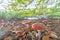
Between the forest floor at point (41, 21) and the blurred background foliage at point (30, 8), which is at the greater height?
the blurred background foliage at point (30, 8)

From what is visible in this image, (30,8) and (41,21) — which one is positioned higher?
(30,8)

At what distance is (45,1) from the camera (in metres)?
1.28

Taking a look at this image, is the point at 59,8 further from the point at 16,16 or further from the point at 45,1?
the point at 16,16

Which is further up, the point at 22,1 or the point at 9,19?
the point at 22,1

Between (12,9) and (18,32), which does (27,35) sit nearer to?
(18,32)

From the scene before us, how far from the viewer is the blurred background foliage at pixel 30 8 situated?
1.26 meters

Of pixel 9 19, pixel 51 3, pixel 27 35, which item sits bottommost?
pixel 27 35

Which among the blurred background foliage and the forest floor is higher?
the blurred background foliage

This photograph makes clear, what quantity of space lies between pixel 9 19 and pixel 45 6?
0.34 meters

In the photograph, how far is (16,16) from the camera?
1.27m

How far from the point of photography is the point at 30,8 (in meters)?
1.28

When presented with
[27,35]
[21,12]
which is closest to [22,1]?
[21,12]

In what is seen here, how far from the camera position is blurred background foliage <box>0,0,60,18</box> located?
4.15 feet

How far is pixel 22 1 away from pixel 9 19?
198 millimetres
